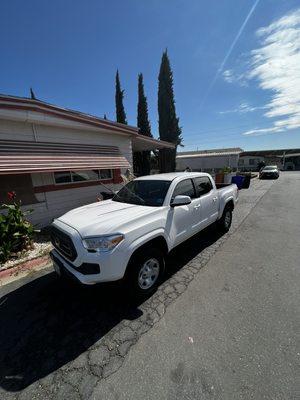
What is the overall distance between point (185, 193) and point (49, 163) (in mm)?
4299

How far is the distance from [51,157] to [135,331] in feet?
18.2

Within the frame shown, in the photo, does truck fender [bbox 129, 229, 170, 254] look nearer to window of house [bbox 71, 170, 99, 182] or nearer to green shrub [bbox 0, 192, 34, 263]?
green shrub [bbox 0, 192, 34, 263]

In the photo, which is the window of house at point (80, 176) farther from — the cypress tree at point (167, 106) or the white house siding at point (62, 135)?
the cypress tree at point (167, 106)

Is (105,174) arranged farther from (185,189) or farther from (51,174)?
(185,189)

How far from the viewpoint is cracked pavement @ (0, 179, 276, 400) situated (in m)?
2.05

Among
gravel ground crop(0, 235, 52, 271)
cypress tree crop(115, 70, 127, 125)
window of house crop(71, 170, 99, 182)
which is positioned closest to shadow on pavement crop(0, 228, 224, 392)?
gravel ground crop(0, 235, 52, 271)

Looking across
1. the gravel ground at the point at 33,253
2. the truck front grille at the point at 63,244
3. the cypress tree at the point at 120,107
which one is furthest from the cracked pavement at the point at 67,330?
the cypress tree at the point at 120,107

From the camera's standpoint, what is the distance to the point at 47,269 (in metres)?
4.31

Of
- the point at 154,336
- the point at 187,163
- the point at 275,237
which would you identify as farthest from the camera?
the point at 187,163

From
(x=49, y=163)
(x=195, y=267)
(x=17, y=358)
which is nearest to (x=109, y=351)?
(x=17, y=358)

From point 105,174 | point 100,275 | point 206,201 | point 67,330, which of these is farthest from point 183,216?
point 105,174

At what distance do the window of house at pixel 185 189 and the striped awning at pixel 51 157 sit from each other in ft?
13.2

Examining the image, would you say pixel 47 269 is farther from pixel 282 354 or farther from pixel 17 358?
pixel 282 354

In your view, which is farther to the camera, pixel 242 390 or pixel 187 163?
pixel 187 163
